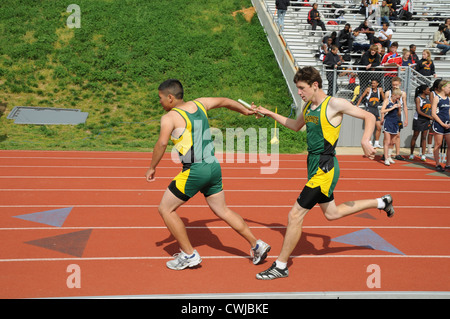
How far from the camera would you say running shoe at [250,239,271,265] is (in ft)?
16.2

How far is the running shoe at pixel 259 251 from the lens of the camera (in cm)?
493

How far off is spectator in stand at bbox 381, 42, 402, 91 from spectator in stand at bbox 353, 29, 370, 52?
1995 millimetres

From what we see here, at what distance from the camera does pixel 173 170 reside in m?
10.4

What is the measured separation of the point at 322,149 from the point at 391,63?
10980mm

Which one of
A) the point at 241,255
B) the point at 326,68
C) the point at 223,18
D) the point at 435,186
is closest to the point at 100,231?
the point at 241,255

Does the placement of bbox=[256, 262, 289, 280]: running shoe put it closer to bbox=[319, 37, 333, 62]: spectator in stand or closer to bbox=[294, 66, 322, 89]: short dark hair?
bbox=[294, 66, 322, 89]: short dark hair

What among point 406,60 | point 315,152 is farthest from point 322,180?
point 406,60

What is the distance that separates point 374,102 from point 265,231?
24.7 ft

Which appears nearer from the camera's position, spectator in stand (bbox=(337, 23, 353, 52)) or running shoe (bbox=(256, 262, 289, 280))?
running shoe (bbox=(256, 262, 289, 280))

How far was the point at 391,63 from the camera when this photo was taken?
566 inches

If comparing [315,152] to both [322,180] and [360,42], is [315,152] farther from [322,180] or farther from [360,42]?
[360,42]

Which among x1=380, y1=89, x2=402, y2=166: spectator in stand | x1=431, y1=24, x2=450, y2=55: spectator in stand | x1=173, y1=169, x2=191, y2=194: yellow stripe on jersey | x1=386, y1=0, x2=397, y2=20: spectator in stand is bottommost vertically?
x1=380, y1=89, x2=402, y2=166: spectator in stand

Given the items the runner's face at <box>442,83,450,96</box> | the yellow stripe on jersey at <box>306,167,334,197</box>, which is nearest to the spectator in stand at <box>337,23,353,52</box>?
the runner's face at <box>442,83,450,96</box>

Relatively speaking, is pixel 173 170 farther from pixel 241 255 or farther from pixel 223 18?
pixel 223 18
